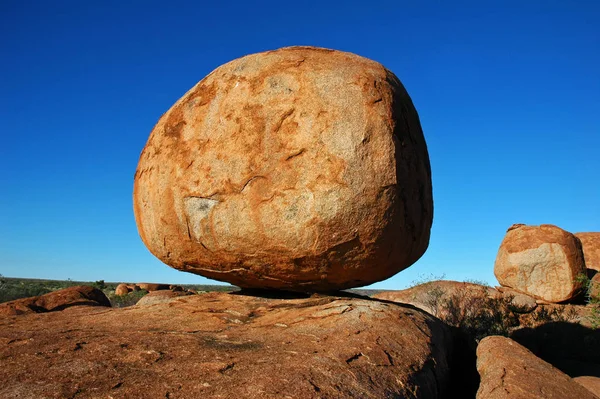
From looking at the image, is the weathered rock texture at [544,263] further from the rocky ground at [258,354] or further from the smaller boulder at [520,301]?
the rocky ground at [258,354]

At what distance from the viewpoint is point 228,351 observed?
3.78 metres

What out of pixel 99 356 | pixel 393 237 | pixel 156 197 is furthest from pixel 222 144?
pixel 99 356

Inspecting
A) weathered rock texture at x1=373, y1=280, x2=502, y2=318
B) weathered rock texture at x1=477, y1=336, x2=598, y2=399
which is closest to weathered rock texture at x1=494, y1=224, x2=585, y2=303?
weathered rock texture at x1=373, y1=280, x2=502, y2=318

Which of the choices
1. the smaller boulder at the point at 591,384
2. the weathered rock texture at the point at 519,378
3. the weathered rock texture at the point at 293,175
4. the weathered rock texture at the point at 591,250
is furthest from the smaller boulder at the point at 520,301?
the weathered rock texture at the point at 293,175

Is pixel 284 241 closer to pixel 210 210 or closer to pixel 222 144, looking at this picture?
pixel 210 210

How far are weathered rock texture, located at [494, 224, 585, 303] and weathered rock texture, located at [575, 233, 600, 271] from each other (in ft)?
8.60

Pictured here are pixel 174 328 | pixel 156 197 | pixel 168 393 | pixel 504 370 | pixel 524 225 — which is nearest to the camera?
pixel 168 393

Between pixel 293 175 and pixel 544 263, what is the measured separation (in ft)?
40.5

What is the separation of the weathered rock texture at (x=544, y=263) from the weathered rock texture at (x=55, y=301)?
1191 centimetres

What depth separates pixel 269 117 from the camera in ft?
16.6

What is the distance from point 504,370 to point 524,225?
38.6 feet

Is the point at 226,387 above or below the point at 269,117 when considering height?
below

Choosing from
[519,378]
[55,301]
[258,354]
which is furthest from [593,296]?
[55,301]

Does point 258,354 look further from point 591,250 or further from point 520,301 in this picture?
point 591,250
